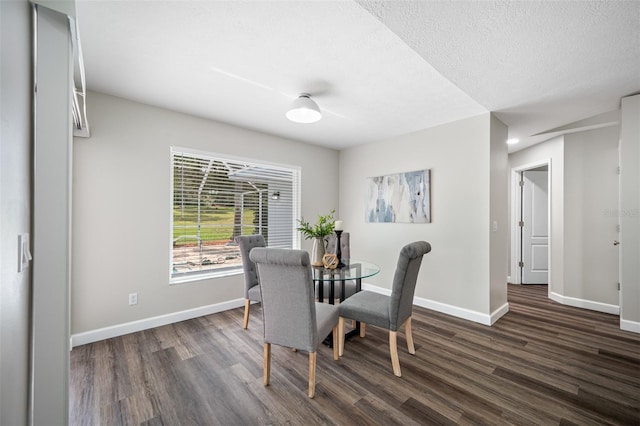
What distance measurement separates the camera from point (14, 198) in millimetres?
843

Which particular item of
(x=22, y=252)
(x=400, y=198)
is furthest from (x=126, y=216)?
(x=400, y=198)

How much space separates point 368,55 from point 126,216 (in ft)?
9.11

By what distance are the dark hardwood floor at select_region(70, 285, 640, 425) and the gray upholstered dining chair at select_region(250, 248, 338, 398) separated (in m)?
0.25

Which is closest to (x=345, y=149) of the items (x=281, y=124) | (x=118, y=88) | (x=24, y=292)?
(x=281, y=124)

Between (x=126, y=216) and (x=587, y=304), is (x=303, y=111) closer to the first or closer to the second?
(x=126, y=216)

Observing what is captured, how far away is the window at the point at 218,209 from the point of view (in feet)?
10.5

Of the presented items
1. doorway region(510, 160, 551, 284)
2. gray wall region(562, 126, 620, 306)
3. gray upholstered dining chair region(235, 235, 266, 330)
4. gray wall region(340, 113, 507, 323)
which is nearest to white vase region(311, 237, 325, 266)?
gray upholstered dining chair region(235, 235, 266, 330)

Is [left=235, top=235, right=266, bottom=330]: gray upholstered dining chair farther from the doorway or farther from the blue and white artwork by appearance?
the doorway

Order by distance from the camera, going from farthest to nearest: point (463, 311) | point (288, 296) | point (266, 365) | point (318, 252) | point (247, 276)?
point (463, 311) → point (247, 276) → point (318, 252) → point (266, 365) → point (288, 296)

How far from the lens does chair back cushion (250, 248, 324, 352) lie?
174cm

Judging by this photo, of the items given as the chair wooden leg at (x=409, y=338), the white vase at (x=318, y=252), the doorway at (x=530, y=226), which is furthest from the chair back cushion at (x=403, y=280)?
the doorway at (x=530, y=226)

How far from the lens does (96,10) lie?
1.61 metres

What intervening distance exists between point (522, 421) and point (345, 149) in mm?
4081

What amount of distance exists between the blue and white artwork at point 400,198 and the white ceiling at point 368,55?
958mm
